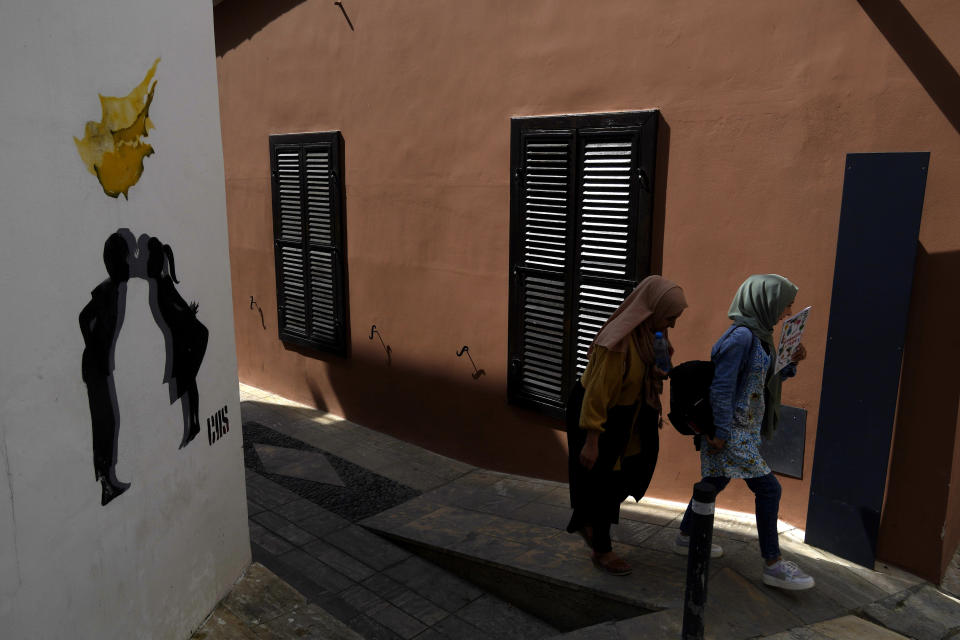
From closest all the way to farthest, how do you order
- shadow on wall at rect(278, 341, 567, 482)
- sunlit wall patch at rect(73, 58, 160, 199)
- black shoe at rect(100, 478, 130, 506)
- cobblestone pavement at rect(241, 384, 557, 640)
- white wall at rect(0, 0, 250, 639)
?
white wall at rect(0, 0, 250, 639) → sunlit wall patch at rect(73, 58, 160, 199) → black shoe at rect(100, 478, 130, 506) → cobblestone pavement at rect(241, 384, 557, 640) → shadow on wall at rect(278, 341, 567, 482)

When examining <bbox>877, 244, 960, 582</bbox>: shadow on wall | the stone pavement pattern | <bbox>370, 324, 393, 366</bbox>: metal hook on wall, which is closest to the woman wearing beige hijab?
<bbox>877, 244, 960, 582</bbox>: shadow on wall

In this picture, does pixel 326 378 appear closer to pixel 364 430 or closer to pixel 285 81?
pixel 364 430

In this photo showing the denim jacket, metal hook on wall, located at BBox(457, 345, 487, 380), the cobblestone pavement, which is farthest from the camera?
metal hook on wall, located at BBox(457, 345, 487, 380)

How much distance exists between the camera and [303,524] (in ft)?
17.3

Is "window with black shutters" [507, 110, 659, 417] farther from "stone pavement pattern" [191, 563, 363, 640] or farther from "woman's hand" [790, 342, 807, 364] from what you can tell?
"stone pavement pattern" [191, 563, 363, 640]

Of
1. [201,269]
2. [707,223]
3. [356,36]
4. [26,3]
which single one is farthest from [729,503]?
[356,36]

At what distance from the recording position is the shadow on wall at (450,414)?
5789 mm

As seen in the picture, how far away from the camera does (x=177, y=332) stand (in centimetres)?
348

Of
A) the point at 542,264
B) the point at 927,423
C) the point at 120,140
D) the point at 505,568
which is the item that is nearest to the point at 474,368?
the point at 542,264

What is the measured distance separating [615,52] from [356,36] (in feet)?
9.42

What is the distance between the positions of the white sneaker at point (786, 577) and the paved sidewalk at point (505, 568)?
0.17 feet

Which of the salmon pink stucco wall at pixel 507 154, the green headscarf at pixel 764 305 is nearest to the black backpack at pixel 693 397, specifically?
the green headscarf at pixel 764 305

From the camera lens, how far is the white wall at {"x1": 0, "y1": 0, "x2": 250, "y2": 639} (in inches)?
97.3

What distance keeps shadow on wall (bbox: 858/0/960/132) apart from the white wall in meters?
3.36
